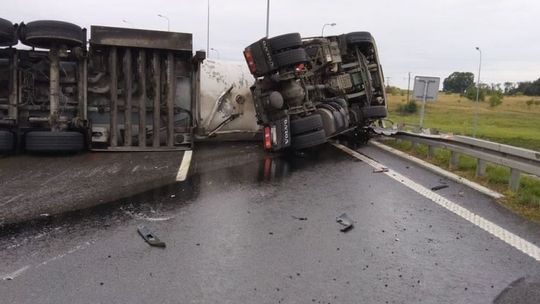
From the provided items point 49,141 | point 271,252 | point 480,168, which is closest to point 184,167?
point 49,141

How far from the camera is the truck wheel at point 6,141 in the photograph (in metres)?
8.74

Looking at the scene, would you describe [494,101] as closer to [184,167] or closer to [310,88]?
[310,88]

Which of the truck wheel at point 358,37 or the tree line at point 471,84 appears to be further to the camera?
the tree line at point 471,84

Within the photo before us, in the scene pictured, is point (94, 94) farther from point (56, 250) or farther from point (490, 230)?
point (490, 230)

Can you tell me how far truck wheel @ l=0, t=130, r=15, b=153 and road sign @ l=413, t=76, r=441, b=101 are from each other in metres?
10.6

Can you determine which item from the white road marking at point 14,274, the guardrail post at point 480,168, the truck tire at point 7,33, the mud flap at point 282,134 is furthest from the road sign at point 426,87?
the white road marking at point 14,274

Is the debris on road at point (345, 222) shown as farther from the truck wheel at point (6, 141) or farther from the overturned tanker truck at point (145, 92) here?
the truck wheel at point (6, 141)

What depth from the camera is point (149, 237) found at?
452cm

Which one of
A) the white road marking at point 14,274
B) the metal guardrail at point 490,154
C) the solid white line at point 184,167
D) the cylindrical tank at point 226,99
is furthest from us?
the cylindrical tank at point 226,99

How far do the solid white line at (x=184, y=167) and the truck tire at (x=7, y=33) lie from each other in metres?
3.53

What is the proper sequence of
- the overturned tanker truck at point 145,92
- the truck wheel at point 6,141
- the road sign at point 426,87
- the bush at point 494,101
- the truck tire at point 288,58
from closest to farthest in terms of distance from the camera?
the truck wheel at point 6,141 < the overturned tanker truck at point 145,92 < the truck tire at point 288,58 < the road sign at point 426,87 < the bush at point 494,101

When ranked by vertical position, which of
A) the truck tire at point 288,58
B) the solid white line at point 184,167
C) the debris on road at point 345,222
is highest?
the truck tire at point 288,58

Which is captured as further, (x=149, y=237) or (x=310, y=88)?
(x=310, y=88)

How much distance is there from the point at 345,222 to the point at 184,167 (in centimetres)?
380
